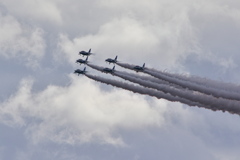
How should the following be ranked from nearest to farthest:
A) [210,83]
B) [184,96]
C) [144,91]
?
[210,83]
[184,96]
[144,91]

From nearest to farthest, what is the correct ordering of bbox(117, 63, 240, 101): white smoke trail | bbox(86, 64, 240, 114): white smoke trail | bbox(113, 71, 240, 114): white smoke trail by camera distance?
1. bbox(117, 63, 240, 101): white smoke trail
2. bbox(113, 71, 240, 114): white smoke trail
3. bbox(86, 64, 240, 114): white smoke trail

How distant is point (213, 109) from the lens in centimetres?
14762

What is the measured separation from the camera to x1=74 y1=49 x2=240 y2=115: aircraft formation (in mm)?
141625

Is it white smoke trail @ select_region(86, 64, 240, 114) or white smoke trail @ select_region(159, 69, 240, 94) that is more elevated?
white smoke trail @ select_region(159, 69, 240, 94)

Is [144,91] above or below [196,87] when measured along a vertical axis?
below

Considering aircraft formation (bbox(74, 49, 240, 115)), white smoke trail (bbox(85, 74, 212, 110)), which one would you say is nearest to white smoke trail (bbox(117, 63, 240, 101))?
aircraft formation (bbox(74, 49, 240, 115))

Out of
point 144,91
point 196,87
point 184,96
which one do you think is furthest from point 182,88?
point 144,91

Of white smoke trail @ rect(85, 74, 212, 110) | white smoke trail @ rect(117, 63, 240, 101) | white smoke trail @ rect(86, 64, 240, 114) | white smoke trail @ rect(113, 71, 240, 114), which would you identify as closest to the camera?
white smoke trail @ rect(117, 63, 240, 101)

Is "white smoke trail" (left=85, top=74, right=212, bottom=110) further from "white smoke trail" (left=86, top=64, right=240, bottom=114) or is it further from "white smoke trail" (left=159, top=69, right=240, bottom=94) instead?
"white smoke trail" (left=159, top=69, right=240, bottom=94)

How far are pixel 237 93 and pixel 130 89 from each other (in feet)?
132

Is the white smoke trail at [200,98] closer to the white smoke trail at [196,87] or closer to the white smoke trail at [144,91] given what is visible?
the white smoke trail at [196,87]

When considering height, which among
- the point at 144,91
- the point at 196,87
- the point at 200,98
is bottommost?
the point at 144,91

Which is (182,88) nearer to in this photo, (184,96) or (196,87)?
(184,96)

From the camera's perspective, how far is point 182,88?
508ft
